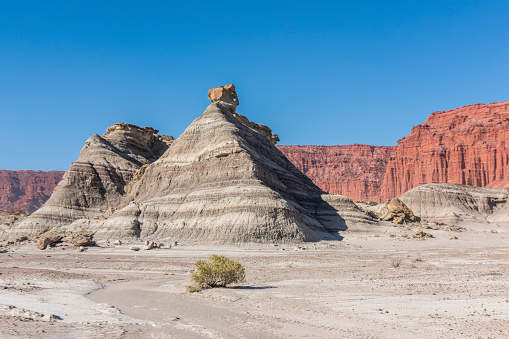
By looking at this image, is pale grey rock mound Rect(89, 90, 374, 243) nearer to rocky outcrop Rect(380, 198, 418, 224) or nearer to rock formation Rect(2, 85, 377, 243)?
rock formation Rect(2, 85, 377, 243)

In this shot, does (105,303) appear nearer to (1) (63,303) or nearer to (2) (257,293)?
(1) (63,303)

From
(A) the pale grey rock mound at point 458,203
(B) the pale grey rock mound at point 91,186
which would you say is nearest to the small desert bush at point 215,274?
(B) the pale grey rock mound at point 91,186

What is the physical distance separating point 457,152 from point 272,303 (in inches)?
6771

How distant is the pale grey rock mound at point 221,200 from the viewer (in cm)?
4312

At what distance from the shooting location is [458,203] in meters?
86.3

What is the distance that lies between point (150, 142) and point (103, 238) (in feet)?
165

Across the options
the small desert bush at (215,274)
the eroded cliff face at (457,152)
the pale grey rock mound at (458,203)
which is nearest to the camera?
the small desert bush at (215,274)

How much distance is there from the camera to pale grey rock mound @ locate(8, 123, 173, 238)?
67300 mm

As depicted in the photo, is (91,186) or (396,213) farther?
(91,186)

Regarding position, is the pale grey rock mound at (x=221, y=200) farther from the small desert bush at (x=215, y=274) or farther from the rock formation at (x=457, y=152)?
the rock formation at (x=457, y=152)

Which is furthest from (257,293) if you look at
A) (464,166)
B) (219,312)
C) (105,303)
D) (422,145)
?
(422,145)

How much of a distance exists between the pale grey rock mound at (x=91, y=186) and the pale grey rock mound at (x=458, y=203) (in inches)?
2183

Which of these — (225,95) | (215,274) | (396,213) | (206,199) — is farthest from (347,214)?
(225,95)

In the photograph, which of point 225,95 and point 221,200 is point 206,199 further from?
point 225,95
